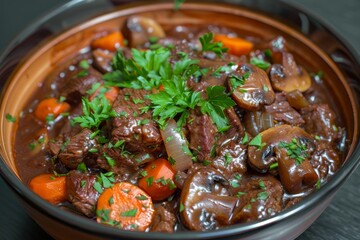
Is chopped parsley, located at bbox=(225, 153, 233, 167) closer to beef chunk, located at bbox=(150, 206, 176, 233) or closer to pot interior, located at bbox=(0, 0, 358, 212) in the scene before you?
beef chunk, located at bbox=(150, 206, 176, 233)

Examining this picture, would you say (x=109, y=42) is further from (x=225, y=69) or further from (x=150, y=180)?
(x=150, y=180)

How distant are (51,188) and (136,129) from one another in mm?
599

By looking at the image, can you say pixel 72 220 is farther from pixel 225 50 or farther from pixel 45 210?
pixel 225 50

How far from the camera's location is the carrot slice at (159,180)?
8.95ft

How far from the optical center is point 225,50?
3346 mm

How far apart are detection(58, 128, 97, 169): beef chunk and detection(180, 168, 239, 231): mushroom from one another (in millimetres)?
626

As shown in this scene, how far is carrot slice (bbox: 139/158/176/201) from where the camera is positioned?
2.73 metres

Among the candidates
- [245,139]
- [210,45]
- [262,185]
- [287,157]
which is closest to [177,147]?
[245,139]

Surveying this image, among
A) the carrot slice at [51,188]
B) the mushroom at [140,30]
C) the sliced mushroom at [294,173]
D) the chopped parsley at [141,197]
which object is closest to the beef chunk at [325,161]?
the sliced mushroom at [294,173]

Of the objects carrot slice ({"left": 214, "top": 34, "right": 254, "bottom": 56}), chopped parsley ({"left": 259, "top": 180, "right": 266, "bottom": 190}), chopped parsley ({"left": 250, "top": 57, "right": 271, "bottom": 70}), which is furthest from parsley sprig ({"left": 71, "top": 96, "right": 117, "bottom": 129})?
carrot slice ({"left": 214, "top": 34, "right": 254, "bottom": 56})

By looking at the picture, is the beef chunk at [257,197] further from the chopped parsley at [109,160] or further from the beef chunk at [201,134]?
the chopped parsley at [109,160]

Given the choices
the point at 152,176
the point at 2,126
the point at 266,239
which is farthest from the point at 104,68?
the point at 266,239

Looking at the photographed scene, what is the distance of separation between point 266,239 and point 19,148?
→ 167cm

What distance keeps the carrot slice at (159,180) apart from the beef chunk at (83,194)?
0.28m
